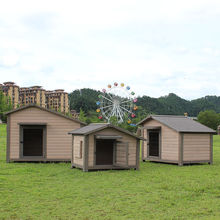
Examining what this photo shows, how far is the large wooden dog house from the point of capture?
18.5 metres

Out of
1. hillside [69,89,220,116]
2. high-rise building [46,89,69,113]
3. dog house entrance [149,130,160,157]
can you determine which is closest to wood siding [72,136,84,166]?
dog house entrance [149,130,160,157]

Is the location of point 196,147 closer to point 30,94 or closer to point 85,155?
point 85,155

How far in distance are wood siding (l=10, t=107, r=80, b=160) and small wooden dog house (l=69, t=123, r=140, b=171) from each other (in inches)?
105

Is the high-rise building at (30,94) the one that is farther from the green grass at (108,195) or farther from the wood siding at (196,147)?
the green grass at (108,195)

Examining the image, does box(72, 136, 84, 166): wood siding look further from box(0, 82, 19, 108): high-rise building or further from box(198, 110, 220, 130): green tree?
box(0, 82, 19, 108): high-rise building

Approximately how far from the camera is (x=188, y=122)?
20.1 m

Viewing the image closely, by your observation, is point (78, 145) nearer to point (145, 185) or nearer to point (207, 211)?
point (145, 185)

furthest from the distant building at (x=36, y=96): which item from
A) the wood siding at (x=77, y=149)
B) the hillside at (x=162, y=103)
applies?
the wood siding at (x=77, y=149)

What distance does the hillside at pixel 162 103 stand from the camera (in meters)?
110

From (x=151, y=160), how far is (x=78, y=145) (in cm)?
569

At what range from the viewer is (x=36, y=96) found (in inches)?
5974

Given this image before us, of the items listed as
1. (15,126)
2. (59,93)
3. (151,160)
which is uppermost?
(59,93)

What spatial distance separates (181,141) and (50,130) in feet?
22.1

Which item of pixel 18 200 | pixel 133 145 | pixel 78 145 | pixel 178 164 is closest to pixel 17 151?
pixel 78 145
